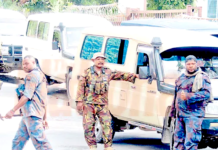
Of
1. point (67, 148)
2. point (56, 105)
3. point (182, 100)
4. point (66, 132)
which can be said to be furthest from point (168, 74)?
point (56, 105)

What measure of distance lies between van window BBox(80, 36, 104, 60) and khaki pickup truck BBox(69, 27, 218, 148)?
0.53m

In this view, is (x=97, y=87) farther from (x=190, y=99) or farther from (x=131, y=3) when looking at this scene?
(x=131, y=3)

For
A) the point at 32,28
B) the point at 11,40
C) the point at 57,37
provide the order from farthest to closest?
the point at 11,40 < the point at 32,28 < the point at 57,37

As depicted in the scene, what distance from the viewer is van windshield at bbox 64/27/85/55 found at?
16312 mm

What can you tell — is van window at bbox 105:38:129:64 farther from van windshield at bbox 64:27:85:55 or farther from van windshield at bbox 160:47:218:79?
van windshield at bbox 64:27:85:55

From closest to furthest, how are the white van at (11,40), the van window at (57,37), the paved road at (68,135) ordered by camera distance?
the paved road at (68,135) < the van window at (57,37) < the white van at (11,40)

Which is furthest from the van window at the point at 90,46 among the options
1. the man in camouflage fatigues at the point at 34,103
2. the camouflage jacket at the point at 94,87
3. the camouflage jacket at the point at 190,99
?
the man in camouflage fatigues at the point at 34,103

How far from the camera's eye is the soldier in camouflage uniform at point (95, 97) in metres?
9.52

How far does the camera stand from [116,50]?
11.1 meters

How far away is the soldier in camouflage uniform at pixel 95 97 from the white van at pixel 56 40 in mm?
5898

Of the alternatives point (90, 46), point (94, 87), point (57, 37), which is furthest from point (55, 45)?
point (94, 87)

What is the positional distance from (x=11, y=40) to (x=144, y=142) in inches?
407

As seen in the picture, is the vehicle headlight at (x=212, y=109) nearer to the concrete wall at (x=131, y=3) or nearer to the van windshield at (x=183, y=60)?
the van windshield at (x=183, y=60)

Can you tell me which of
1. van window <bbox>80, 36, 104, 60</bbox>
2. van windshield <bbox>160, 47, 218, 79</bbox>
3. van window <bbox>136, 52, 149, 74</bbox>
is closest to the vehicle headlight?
van windshield <bbox>160, 47, 218, 79</bbox>
